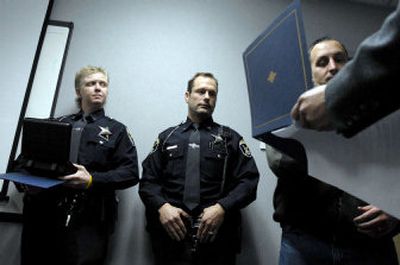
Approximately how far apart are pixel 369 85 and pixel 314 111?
8cm

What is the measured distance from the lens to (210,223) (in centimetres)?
124

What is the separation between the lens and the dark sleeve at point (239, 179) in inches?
51.7

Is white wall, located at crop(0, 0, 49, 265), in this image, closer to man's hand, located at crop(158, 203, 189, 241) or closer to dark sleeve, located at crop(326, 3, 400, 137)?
man's hand, located at crop(158, 203, 189, 241)

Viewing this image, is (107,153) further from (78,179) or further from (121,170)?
(78,179)

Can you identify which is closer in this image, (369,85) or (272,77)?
(369,85)

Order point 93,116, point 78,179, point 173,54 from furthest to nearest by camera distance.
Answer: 1. point 173,54
2. point 93,116
3. point 78,179

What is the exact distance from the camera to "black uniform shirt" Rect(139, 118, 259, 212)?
4.46 feet

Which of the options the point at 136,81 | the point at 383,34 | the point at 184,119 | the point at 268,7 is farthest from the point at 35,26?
the point at 383,34

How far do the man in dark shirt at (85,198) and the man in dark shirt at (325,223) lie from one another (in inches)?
30.1

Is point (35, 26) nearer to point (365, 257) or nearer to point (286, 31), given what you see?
point (286, 31)

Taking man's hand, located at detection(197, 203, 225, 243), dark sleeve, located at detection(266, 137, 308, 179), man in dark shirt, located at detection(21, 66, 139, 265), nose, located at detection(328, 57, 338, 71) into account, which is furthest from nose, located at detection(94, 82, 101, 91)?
nose, located at detection(328, 57, 338, 71)

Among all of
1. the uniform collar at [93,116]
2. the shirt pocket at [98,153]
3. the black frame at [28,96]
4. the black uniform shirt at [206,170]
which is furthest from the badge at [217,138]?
the black frame at [28,96]

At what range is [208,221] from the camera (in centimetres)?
124

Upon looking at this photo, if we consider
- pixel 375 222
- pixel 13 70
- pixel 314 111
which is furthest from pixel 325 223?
pixel 13 70
